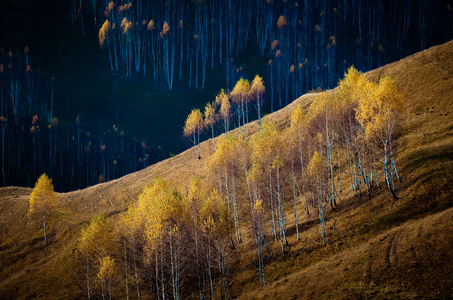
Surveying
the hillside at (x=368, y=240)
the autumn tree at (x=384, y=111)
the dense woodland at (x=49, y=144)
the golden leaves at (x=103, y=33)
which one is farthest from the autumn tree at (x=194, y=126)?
the golden leaves at (x=103, y=33)

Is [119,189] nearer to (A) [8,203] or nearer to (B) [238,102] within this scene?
(A) [8,203]

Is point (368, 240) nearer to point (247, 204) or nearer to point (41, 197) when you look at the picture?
point (247, 204)

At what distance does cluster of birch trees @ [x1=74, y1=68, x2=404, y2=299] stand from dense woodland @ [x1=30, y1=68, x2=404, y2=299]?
0.51ft

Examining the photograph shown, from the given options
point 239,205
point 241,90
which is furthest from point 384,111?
point 241,90

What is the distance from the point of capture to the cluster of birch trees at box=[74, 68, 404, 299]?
32.1 m

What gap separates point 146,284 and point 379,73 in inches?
3133

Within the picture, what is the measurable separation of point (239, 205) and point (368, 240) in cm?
2853

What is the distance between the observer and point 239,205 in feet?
177

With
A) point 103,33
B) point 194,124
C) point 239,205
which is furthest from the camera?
point 103,33

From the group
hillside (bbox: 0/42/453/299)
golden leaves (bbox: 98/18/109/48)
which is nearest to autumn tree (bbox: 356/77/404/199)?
hillside (bbox: 0/42/453/299)

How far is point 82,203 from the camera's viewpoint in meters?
75.0

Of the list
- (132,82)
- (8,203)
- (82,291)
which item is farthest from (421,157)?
(132,82)

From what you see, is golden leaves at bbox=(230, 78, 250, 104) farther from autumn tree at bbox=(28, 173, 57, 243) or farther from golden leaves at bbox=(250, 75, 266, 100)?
autumn tree at bbox=(28, 173, 57, 243)

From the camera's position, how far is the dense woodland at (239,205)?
1270 inches
